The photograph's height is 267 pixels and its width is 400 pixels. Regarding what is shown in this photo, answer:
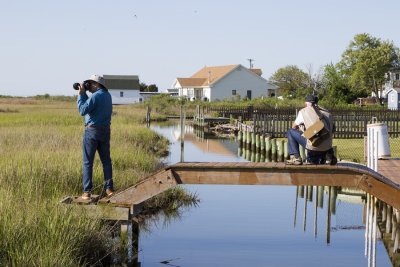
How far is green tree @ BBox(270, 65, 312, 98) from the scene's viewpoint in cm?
10750

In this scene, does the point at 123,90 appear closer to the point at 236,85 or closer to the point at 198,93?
the point at 198,93

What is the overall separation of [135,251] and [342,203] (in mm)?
7985

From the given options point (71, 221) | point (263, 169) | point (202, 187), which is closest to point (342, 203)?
point (202, 187)

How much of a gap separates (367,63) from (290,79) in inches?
1324

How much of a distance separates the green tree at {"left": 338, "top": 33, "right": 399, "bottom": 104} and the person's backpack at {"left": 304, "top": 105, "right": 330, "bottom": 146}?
237 ft

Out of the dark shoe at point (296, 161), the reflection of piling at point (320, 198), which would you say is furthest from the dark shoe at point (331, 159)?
the reflection of piling at point (320, 198)

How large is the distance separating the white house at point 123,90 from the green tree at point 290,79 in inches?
934

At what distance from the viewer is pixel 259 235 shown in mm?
13836

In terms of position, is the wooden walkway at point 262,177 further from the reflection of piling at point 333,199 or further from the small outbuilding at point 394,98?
the small outbuilding at point 394,98

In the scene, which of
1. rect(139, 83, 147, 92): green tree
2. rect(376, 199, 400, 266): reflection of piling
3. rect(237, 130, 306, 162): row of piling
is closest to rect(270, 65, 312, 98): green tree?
rect(139, 83, 147, 92): green tree

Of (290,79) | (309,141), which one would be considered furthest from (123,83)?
(309,141)

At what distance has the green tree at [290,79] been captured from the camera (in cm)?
10750

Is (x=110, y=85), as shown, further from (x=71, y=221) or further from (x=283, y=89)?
(x=71, y=221)

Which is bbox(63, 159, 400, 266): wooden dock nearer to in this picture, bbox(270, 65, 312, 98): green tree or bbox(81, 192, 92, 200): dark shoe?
bbox(81, 192, 92, 200): dark shoe
